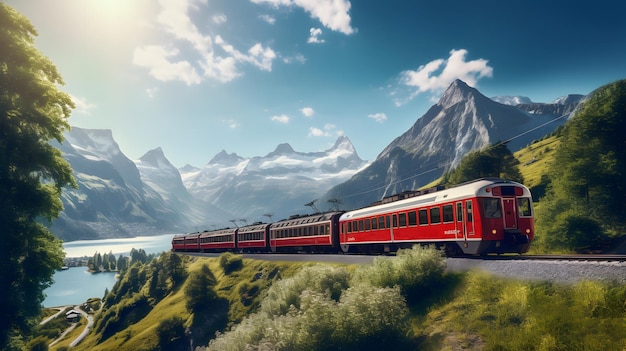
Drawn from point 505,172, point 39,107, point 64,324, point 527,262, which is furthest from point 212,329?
point 64,324

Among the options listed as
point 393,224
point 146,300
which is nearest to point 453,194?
point 393,224

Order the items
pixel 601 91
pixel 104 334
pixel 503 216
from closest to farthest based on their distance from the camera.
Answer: pixel 503 216
pixel 601 91
pixel 104 334

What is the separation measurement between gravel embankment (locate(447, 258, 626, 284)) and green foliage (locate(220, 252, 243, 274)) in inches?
1911

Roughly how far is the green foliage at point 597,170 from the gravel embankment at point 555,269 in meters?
25.6

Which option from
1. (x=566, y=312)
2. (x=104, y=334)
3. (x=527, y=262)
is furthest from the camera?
(x=104, y=334)

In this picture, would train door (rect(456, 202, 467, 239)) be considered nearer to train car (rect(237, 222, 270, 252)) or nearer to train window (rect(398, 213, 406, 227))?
train window (rect(398, 213, 406, 227))

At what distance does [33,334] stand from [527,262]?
2519 centimetres

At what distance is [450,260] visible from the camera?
22500 millimetres

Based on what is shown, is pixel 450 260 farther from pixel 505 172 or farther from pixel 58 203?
pixel 505 172

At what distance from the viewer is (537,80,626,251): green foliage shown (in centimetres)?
4331

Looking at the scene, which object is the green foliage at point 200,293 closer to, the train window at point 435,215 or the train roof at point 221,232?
the train roof at point 221,232

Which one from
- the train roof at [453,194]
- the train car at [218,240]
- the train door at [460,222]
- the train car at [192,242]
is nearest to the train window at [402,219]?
the train roof at [453,194]

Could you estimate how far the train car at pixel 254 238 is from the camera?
62031mm

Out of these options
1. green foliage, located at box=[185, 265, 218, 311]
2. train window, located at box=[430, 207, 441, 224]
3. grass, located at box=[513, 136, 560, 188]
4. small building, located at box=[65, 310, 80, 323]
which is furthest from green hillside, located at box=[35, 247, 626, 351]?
small building, located at box=[65, 310, 80, 323]
